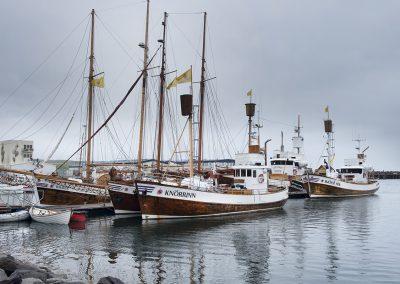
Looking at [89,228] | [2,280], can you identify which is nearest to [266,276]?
[2,280]

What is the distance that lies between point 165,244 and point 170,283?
304 inches

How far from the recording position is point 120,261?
757 inches

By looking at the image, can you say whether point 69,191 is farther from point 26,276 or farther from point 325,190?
point 325,190

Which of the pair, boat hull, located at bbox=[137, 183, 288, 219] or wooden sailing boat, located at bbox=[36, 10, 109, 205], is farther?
wooden sailing boat, located at bbox=[36, 10, 109, 205]

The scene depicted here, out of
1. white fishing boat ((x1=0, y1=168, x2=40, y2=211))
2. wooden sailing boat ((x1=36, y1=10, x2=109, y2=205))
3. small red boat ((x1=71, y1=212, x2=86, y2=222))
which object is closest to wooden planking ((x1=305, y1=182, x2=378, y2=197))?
wooden sailing boat ((x1=36, y1=10, x2=109, y2=205))

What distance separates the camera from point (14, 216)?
32406mm

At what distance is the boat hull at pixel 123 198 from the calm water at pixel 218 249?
3.02 m

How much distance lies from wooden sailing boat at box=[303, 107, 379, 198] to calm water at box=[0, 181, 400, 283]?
28830mm

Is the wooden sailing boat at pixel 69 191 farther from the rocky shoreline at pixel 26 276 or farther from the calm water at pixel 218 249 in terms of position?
the rocky shoreline at pixel 26 276

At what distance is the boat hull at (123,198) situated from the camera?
118ft

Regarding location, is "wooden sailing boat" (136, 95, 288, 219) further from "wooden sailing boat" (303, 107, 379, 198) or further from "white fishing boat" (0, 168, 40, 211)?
"wooden sailing boat" (303, 107, 379, 198)

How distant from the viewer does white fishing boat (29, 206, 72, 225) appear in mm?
30922

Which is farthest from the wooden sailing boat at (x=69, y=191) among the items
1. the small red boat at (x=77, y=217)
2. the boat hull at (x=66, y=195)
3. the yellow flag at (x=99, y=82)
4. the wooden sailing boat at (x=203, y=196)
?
the wooden sailing boat at (x=203, y=196)

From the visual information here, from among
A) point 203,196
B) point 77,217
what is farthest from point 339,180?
point 77,217
